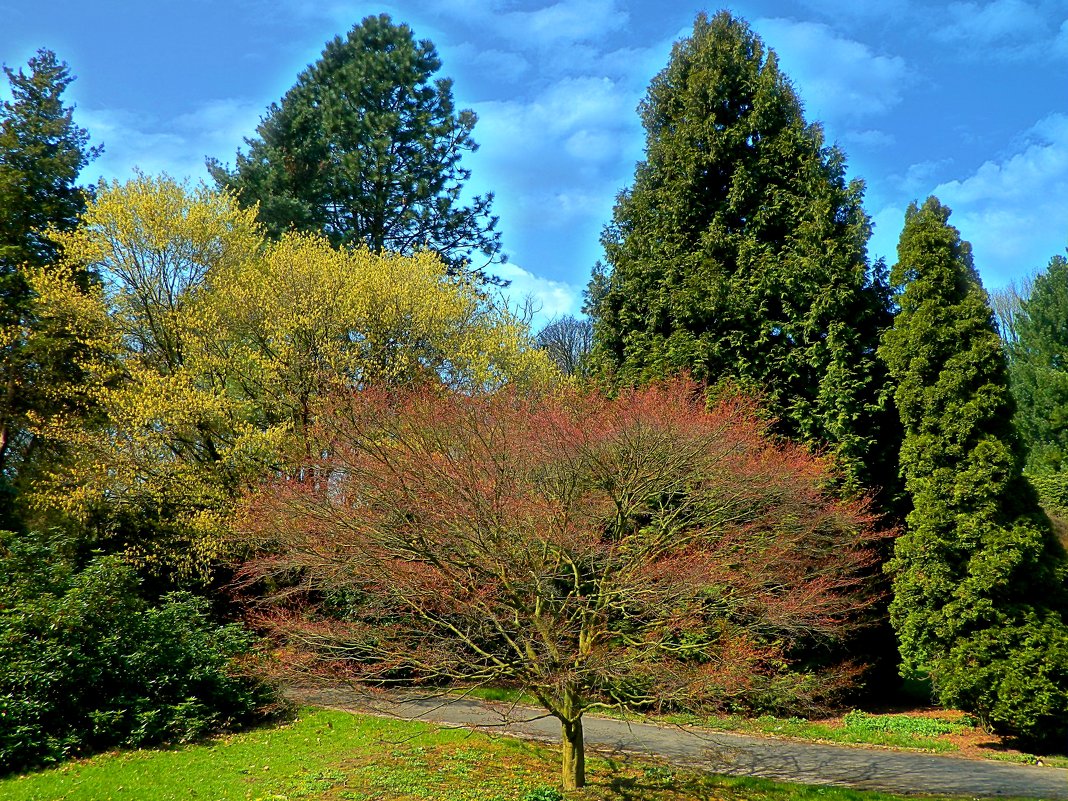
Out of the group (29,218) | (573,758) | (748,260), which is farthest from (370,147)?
(573,758)

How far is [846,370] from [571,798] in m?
9.33


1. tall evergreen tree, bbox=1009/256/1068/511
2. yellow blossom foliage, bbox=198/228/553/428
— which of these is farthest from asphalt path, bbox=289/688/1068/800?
tall evergreen tree, bbox=1009/256/1068/511

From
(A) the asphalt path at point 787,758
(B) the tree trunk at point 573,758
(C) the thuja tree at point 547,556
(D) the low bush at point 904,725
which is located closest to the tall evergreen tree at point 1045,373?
(D) the low bush at point 904,725

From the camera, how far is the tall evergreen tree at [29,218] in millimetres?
14391

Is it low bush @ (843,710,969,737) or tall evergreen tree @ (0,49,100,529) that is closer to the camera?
low bush @ (843,710,969,737)

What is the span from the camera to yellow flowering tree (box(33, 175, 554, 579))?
1234cm

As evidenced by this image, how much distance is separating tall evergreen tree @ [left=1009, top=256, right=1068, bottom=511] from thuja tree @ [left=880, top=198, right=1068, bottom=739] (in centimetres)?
999

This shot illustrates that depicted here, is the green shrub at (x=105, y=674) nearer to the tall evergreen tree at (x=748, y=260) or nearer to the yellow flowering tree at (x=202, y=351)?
the yellow flowering tree at (x=202, y=351)

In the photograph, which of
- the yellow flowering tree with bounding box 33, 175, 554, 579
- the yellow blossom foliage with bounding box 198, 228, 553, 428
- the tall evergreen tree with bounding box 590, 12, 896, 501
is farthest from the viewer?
the yellow blossom foliage with bounding box 198, 228, 553, 428

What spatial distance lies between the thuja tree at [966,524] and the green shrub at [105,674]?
987cm

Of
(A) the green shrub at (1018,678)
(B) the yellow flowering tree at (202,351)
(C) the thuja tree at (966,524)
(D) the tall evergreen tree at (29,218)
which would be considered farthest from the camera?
(D) the tall evergreen tree at (29,218)

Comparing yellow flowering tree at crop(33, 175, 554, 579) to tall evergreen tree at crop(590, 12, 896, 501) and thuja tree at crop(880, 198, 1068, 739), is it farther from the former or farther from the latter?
thuja tree at crop(880, 198, 1068, 739)

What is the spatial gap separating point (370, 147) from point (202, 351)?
1355 cm

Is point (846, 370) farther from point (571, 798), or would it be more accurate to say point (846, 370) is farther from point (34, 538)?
point (34, 538)
